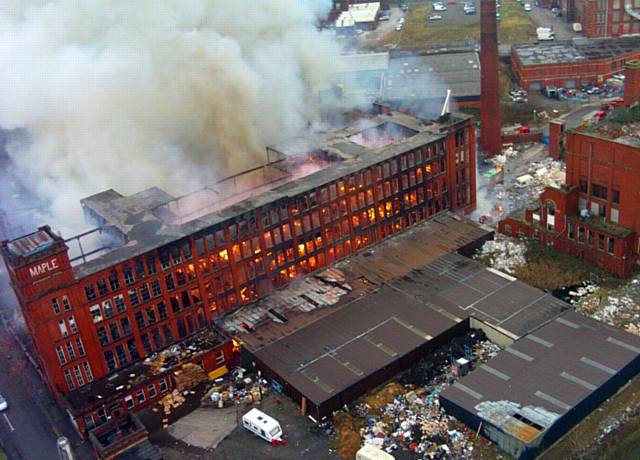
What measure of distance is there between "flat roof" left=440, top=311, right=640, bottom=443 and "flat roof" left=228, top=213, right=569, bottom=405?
2.02 metres

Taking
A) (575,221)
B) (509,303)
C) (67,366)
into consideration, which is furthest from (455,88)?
(67,366)

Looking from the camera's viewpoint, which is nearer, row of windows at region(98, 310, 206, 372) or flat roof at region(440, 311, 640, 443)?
flat roof at region(440, 311, 640, 443)

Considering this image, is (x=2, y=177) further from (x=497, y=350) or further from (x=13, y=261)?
(x=497, y=350)

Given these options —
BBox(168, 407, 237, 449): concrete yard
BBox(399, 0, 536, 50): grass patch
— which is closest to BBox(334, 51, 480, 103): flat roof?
BBox(399, 0, 536, 50): grass patch

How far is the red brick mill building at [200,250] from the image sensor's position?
39781 millimetres

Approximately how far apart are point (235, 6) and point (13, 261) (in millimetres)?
39204

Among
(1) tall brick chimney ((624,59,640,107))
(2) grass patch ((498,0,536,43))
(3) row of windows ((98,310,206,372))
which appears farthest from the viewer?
(2) grass patch ((498,0,536,43))

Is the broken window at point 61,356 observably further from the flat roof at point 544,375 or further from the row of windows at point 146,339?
the flat roof at point 544,375

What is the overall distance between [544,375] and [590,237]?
1654cm

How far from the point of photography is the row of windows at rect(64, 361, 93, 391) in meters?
40.8

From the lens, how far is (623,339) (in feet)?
132

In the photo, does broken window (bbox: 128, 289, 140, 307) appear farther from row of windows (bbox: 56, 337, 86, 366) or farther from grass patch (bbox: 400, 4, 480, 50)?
grass patch (bbox: 400, 4, 480, 50)

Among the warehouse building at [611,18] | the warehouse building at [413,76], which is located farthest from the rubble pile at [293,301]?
the warehouse building at [611,18]

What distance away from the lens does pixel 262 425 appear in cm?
3684
